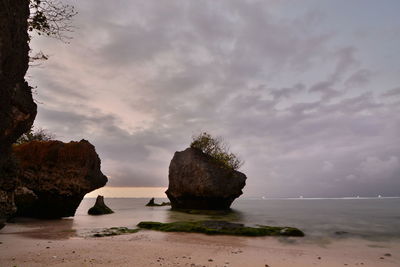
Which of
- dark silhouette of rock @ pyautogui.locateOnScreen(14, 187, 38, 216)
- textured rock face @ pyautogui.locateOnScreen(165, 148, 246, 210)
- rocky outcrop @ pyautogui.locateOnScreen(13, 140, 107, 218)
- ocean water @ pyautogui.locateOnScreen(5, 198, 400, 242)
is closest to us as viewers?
ocean water @ pyautogui.locateOnScreen(5, 198, 400, 242)

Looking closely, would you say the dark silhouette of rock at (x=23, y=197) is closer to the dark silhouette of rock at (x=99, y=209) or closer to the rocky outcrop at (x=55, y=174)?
the rocky outcrop at (x=55, y=174)

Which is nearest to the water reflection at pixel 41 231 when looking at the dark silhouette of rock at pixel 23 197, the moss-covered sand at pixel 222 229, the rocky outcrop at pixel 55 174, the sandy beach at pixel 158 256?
the dark silhouette of rock at pixel 23 197

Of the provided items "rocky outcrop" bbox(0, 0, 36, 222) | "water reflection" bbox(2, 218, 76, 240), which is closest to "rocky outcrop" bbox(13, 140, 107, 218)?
"water reflection" bbox(2, 218, 76, 240)

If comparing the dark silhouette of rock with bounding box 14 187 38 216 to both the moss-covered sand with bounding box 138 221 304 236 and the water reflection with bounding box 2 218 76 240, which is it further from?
the moss-covered sand with bounding box 138 221 304 236

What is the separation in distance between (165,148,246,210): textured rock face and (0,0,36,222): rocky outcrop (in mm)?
38583

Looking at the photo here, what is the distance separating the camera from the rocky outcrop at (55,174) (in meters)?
27.8

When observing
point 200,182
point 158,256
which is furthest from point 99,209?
point 158,256

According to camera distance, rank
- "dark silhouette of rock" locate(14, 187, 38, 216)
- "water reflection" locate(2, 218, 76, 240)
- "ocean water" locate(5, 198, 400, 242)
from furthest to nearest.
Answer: "dark silhouette of rock" locate(14, 187, 38, 216) → "ocean water" locate(5, 198, 400, 242) → "water reflection" locate(2, 218, 76, 240)

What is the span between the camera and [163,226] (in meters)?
23.6

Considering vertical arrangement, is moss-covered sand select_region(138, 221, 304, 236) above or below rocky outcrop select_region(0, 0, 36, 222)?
below

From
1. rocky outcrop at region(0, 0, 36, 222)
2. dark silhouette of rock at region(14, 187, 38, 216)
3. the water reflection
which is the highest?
rocky outcrop at region(0, 0, 36, 222)

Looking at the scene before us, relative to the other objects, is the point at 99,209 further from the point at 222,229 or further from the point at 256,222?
the point at 222,229

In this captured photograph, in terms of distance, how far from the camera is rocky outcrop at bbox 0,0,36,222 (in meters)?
7.17

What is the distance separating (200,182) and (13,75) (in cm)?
4052
